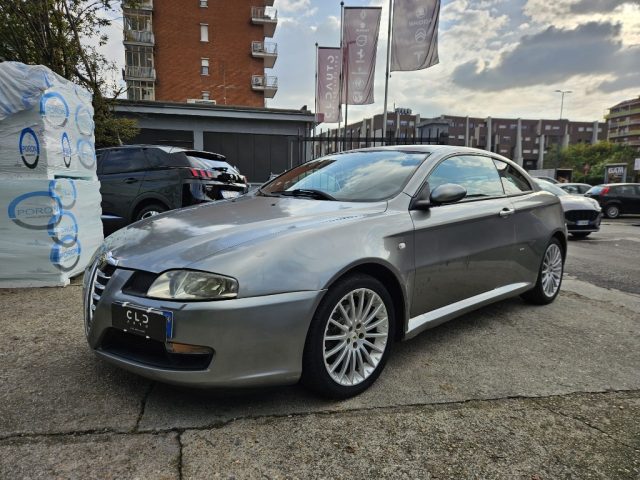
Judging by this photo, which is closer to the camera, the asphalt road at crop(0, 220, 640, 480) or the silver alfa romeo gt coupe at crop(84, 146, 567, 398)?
the asphalt road at crop(0, 220, 640, 480)

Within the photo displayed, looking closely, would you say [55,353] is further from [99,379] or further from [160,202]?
[160,202]

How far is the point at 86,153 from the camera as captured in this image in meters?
5.37

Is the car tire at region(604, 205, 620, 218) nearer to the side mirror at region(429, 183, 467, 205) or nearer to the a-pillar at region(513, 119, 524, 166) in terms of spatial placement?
the side mirror at region(429, 183, 467, 205)

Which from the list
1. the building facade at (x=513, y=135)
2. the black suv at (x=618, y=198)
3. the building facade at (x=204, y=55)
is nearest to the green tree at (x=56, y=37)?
the black suv at (x=618, y=198)

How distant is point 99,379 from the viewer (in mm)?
2580

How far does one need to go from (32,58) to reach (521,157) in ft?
287

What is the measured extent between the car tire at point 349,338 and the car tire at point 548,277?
2.29 m

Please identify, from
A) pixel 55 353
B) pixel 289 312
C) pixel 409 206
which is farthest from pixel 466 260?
pixel 55 353

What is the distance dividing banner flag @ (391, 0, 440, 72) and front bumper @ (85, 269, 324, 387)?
14127mm

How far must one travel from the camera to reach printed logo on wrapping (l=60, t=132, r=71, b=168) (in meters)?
4.84

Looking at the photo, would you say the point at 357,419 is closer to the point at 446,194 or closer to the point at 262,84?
the point at 446,194

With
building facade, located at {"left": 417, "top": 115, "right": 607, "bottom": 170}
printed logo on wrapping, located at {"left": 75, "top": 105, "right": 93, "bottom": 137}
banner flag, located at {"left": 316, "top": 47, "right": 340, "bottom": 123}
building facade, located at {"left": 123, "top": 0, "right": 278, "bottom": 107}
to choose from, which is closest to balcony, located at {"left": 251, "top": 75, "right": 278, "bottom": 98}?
building facade, located at {"left": 123, "top": 0, "right": 278, "bottom": 107}

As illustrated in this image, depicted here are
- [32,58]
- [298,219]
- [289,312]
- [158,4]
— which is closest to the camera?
[289,312]

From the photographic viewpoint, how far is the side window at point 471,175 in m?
3.28
